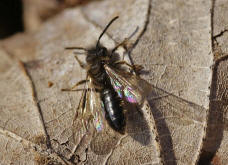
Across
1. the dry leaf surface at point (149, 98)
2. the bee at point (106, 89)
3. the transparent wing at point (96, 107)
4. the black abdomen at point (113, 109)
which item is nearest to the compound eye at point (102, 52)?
the bee at point (106, 89)

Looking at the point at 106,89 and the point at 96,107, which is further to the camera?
the point at 106,89

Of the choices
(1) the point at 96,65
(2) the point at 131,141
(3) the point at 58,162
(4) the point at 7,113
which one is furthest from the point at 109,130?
(4) the point at 7,113

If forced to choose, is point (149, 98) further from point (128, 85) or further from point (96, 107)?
point (96, 107)

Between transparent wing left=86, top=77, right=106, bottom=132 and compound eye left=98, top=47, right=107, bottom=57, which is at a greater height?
compound eye left=98, top=47, right=107, bottom=57

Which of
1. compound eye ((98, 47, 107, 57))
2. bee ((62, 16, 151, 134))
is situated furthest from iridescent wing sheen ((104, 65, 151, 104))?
compound eye ((98, 47, 107, 57))

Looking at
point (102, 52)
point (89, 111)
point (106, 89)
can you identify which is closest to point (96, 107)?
point (89, 111)

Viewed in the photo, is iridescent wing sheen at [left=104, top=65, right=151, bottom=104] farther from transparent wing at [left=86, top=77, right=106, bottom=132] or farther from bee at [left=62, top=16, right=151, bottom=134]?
transparent wing at [left=86, top=77, right=106, bottom=132]
